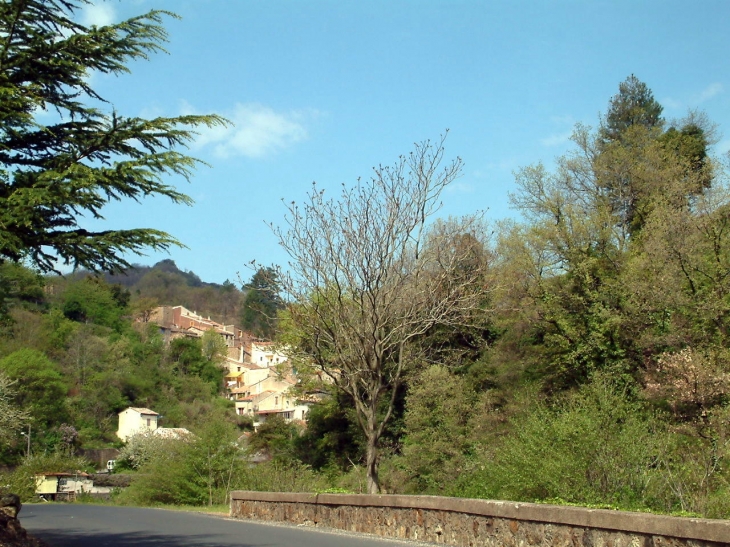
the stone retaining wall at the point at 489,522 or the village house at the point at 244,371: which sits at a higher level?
the village house at the point at 244,371

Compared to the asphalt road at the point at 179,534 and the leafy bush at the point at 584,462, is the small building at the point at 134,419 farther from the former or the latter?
the leafy bush at the point at 584,462

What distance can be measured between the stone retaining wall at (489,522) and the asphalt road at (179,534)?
0.55 metres

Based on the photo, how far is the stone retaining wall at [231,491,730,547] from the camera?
7.90 metres

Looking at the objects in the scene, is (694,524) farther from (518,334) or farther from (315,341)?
(518,334)

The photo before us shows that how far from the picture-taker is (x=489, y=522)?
1065 cm

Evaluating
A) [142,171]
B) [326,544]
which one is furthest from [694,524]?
→ [142,171]

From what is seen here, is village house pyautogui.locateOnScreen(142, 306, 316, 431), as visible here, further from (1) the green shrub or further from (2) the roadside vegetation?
(2) the roadside vegetation

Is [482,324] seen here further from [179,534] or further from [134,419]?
[134,419]

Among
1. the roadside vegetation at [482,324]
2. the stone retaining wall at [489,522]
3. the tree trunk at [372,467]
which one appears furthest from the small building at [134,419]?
the stone retaining wall at [489,522]

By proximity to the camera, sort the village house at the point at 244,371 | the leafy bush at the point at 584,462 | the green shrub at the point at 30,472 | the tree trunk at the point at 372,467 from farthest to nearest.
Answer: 1. the village house at the point at 244,371
2. the green shrub at the point at 30,472
3. the tree trunk at the point at 372,467
4. the leafy bush at the point at 584,462

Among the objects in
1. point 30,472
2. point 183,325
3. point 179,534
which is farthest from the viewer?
point 183,325

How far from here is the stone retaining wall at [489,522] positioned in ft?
25.9

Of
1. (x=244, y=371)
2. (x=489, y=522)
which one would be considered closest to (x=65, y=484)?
(x=489, y=522)

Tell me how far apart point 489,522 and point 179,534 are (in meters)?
6.33
